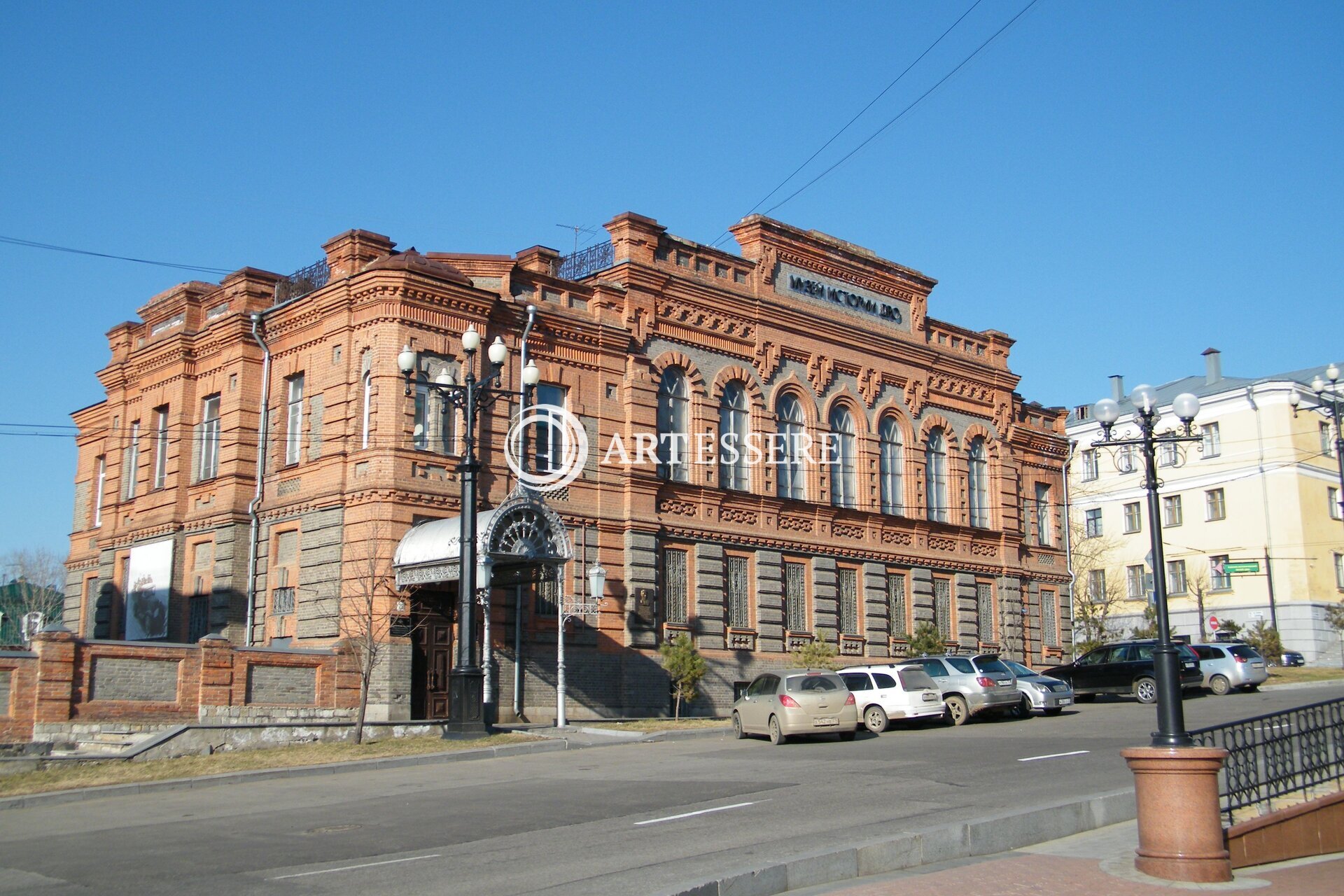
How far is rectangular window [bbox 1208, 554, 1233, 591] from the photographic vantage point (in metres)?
63.0

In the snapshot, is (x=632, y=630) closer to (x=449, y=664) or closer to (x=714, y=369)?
(x=449, y=664)

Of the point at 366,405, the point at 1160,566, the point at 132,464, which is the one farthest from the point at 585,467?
the point at 1160,566

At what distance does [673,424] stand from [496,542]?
9845 mm

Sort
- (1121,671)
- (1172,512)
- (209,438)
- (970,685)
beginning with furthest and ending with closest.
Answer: (1172,512), (1121,671), (209,438), (970,685)

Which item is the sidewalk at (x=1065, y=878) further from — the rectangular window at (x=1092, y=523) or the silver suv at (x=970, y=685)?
the rectangular window at (x=1092, y=523)

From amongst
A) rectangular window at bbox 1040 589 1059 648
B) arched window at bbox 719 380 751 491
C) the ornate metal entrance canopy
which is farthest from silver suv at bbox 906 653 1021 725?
rectangular window at bbox 1040 589 1059 648

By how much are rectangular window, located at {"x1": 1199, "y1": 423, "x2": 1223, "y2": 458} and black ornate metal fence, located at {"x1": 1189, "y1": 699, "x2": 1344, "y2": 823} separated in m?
50.1

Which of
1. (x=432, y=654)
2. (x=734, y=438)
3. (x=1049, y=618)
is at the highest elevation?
(x=734, y=438)

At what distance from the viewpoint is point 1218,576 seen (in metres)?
63.3

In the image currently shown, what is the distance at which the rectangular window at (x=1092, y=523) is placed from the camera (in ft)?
230

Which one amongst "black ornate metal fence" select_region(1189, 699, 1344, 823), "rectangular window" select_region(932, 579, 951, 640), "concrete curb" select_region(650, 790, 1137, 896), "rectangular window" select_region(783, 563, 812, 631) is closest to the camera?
"concrete curb" select_region(650, 790, 1137, 896)

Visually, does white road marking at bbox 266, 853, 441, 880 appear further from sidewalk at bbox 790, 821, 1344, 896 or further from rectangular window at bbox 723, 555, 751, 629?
rectangular window at bbox 723, 555, 751, 629

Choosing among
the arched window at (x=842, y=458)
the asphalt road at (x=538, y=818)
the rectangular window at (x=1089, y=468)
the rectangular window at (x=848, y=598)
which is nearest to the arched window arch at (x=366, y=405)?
the asphalt road at (x=538, y=818)

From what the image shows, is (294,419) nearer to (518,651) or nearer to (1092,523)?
(518,651)
